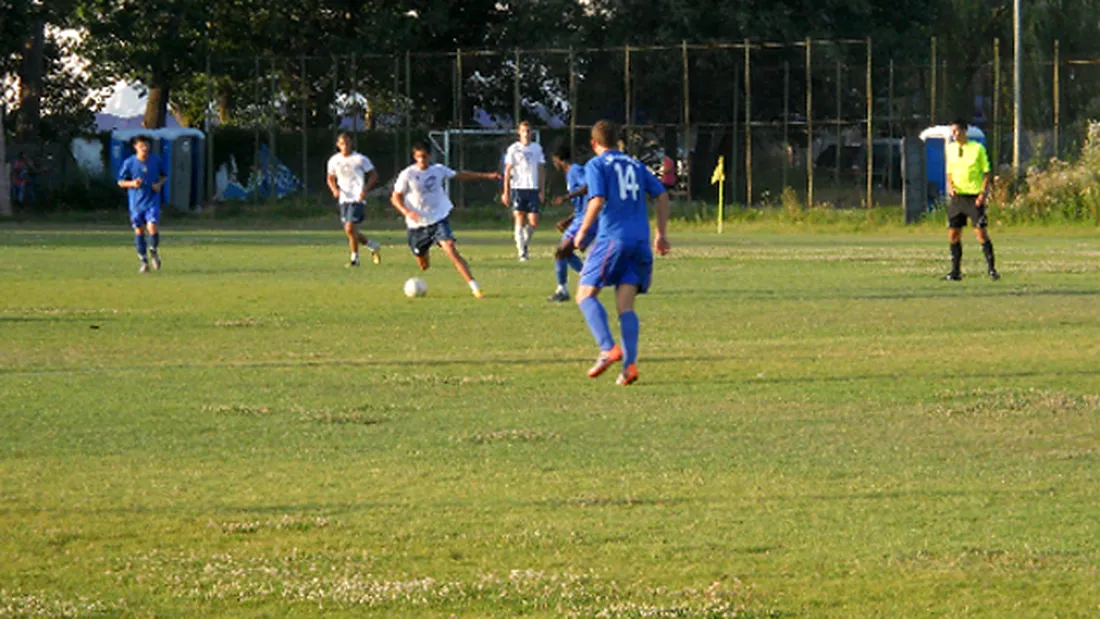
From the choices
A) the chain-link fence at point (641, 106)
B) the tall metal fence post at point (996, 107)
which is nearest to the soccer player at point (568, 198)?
the tall metal fence post at point (996, 107)

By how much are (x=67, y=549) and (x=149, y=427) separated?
3758 mm

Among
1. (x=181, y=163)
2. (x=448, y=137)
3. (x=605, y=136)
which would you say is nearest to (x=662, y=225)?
(x=605, y=136)

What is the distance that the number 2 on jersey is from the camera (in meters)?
14.4

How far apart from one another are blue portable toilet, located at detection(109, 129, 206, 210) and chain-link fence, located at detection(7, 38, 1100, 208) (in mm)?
705

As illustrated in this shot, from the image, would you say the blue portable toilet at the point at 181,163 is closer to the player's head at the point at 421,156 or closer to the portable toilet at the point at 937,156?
the portable toilet at the point at 937,156

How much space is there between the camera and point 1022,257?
3155cm

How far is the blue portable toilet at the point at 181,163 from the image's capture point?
5356cm

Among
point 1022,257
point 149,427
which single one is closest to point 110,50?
point 1022,257

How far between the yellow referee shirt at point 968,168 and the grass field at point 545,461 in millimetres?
3428

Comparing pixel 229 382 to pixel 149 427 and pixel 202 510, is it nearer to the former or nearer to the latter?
pixel 149 427

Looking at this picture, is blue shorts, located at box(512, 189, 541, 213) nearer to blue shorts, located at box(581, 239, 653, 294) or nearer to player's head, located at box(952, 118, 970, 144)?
player's head, located at box(952, 118, 970, 144)

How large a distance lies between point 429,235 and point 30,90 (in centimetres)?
3791

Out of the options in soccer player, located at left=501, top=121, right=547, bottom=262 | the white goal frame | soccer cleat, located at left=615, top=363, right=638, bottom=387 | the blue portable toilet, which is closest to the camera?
soccer cleat, located at left=615, top=363, right=638, bottom=387

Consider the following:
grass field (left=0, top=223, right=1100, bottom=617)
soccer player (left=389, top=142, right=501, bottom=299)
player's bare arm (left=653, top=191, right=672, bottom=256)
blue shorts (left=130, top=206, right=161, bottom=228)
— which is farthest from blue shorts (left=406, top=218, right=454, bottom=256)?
player's bare arm (left=653, top=191, right=672, bottom=256)
